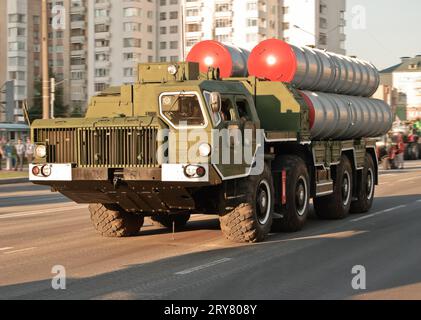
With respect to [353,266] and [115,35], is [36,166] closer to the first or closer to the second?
[353,266]

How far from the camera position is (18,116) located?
9925 centimetres

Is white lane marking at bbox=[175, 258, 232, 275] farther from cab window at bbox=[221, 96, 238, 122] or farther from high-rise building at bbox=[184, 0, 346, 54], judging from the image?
high-rise building at bbox=[184, 0, 346, 54]

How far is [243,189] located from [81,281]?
362 centimetres

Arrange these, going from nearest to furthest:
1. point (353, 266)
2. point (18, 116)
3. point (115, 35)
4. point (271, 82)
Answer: point (353, 266)
point (271, 82)
point (18, 116)
point (115, 35)

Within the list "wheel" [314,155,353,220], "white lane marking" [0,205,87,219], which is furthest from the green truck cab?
"white lane marking" [0,205,87,219]

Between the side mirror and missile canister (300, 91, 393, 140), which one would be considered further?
missile canister (300, 91, 393, 140)

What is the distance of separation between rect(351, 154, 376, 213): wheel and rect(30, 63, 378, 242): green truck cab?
13.8 ft

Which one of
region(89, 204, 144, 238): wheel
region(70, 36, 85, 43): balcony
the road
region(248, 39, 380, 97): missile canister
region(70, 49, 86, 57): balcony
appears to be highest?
region(70, 36, 85, 43): balcony

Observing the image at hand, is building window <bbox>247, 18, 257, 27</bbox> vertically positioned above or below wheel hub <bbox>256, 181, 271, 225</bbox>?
above

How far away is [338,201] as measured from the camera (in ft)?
53.6

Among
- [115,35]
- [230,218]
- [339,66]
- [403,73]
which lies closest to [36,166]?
[230,218]

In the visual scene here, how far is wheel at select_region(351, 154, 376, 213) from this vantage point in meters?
17.8

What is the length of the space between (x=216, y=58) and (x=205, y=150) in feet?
14.6

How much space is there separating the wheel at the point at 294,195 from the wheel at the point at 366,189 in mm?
3709
